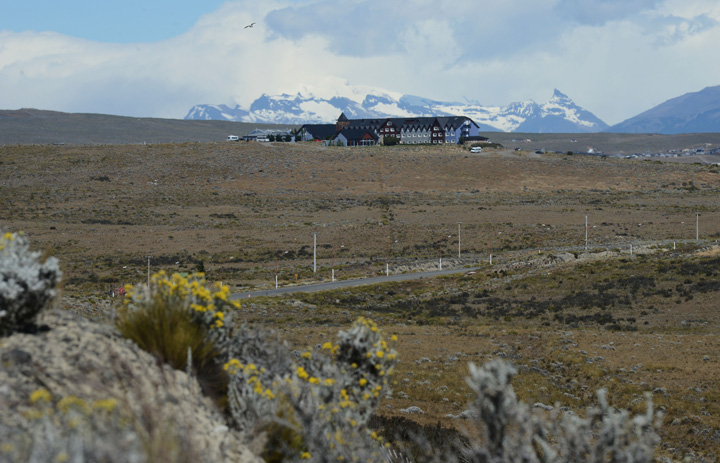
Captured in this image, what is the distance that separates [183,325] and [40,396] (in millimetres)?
2269

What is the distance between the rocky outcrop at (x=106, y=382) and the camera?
5277 mm

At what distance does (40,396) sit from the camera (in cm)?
520

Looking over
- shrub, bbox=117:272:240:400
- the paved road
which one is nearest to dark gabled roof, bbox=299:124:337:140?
the paved road

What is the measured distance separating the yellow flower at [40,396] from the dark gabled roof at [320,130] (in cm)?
14909

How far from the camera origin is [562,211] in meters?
77.0

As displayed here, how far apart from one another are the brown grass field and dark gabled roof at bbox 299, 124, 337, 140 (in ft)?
81.8

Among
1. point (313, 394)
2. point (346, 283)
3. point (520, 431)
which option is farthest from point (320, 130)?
point (520, 431)

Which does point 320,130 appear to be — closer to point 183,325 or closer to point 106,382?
point 183,325

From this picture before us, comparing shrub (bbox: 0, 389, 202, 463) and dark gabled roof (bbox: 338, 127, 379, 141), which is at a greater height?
dark gabled roof (bbox: 338, 127, 379, 141)

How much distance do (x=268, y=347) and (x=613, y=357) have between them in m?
16.4

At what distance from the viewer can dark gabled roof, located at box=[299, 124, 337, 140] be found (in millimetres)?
153738

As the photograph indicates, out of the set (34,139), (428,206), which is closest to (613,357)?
(428,206)

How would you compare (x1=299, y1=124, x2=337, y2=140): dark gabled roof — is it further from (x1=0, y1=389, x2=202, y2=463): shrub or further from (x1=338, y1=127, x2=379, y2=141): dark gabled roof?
(x1=0, y1=389, x2=202, y2=463): shrub

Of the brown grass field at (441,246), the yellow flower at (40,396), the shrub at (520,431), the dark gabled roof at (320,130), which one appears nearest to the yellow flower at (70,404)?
the yellow flower at (40,396)
